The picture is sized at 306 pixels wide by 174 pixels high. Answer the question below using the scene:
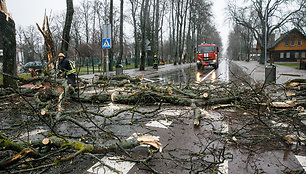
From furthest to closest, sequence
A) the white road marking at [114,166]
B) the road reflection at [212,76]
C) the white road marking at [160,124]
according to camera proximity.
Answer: the road reflection at [212,76], the white road marking at [160,124], the white road marking at [114,166]

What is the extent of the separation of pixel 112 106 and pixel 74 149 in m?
3.38

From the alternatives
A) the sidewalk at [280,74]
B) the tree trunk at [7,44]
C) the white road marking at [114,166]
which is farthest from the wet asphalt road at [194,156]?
the tree trunk at [7,44]

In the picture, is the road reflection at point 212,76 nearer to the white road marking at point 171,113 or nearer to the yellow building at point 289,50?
the white road marking at point 171,113

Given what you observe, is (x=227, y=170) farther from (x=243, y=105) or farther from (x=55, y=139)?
(x=243, y=105)

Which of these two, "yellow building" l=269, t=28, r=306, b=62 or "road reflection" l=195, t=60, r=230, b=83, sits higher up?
"yellow building" l=269, t=28, r=306, b=62

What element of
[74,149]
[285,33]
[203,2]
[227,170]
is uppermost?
[203,2]

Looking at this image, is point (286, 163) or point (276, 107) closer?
point (286, 163)

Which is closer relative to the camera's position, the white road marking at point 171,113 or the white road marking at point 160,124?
the white road marking at point 160,124

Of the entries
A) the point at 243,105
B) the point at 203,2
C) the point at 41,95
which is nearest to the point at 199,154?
the point at 243,105

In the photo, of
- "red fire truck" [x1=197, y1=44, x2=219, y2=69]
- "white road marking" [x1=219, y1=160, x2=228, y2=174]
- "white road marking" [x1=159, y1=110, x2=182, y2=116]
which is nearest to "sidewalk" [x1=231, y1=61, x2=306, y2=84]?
"white road marking" [x1=159, y1=110, x2=182, y2=116]

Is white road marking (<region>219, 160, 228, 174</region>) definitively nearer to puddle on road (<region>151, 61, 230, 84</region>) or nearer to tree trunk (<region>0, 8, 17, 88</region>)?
puddle on road (<region>151, 61, 230, 84</region>)

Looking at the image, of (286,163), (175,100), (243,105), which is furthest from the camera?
(175,100)

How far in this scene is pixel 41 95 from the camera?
21.8ft

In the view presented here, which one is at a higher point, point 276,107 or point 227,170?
point 276,107
